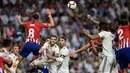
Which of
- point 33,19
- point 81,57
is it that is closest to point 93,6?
point 81,57

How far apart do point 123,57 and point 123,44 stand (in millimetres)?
312

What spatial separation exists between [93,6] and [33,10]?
2.78 meters

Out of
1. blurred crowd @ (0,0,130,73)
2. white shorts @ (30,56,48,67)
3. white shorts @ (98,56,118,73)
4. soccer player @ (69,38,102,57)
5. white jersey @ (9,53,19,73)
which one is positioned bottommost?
blurred crowd @ (0,0,130,73)

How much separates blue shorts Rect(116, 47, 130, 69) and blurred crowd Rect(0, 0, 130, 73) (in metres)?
9.62

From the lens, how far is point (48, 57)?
17.1m

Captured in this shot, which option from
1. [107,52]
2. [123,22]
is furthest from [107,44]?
[123,22]

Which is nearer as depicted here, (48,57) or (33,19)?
(48,57)

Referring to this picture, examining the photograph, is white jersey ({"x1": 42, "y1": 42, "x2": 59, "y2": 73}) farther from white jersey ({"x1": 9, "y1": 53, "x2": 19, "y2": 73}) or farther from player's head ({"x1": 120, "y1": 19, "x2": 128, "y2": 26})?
player's head ({"x1": 120, "y1": 19, "x2": 128, "y2": 26})

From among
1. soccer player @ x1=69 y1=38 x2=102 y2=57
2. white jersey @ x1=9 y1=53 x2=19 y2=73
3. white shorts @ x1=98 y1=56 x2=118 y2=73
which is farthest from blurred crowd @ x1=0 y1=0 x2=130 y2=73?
white shorts @ x1=98 y1=56 x2=118 y2=73

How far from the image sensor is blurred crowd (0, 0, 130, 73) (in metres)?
27.2

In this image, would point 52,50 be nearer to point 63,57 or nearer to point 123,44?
point 63,57

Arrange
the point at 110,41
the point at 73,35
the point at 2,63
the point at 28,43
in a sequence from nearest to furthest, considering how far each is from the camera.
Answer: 1. the point at 2,63
2. the point at 110,41
3. the point at 28,43
4. the point at 73,35

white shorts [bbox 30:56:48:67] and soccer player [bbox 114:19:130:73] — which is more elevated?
soccer player [bbox 114:19:130:73]

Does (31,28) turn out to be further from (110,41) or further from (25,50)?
(110,41)
